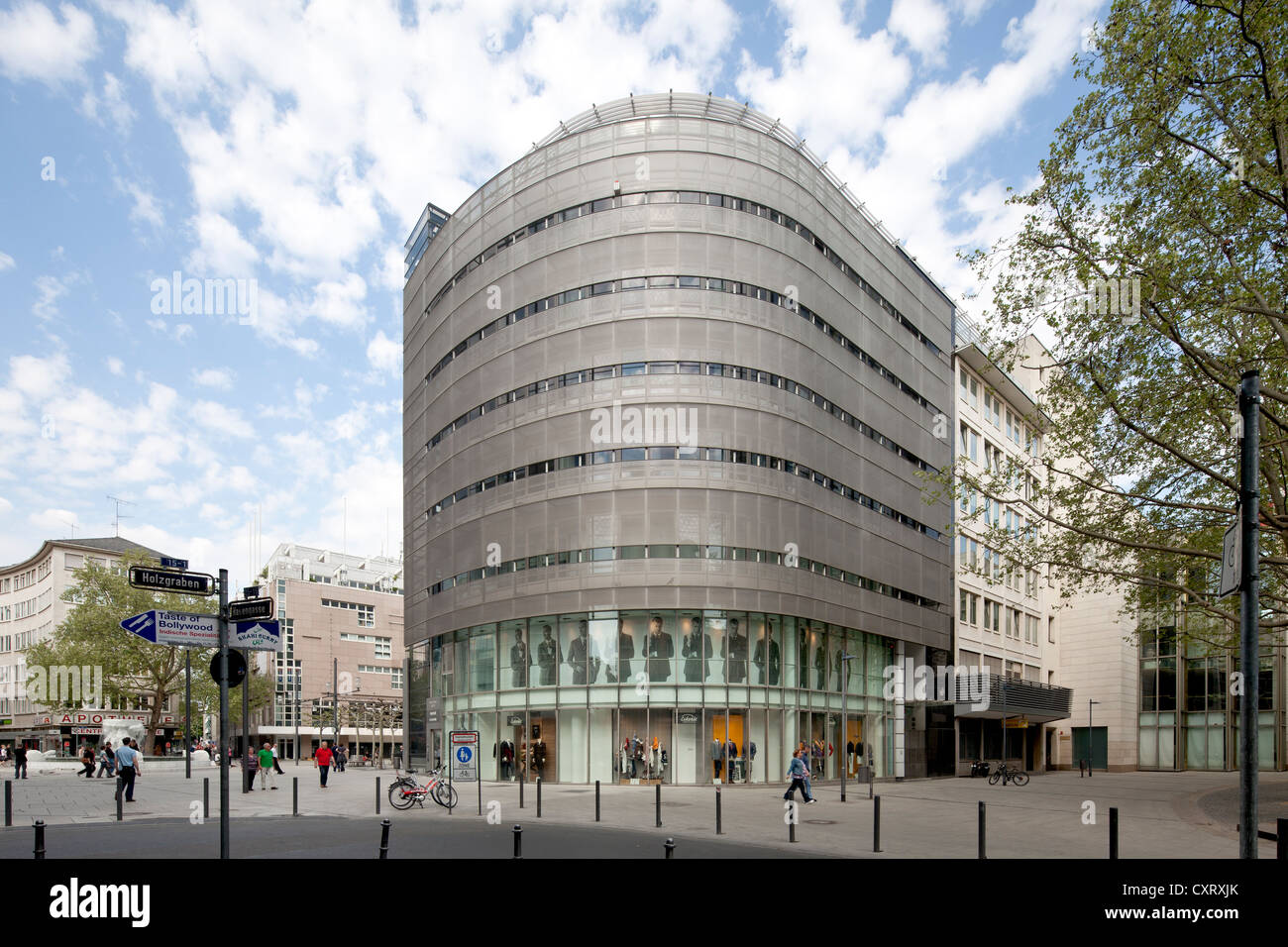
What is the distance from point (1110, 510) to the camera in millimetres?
24469

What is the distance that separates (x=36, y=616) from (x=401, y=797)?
10303 cm

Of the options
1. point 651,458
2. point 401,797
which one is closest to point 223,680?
point 401,797

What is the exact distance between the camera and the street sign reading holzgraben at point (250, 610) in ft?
34.7

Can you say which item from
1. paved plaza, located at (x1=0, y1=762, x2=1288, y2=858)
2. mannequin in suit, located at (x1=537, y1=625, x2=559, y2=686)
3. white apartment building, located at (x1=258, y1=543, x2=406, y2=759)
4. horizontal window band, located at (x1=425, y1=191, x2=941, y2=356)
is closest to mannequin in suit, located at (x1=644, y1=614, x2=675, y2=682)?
mannequin in suit, located at (x1=537, y1=625, x2=559, y2=686)

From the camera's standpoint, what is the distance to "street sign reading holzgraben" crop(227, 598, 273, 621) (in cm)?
1056

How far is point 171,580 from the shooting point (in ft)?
34.2

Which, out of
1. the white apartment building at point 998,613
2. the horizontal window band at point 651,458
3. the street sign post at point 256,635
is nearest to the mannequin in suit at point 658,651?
the horizontal window band at point 651,458

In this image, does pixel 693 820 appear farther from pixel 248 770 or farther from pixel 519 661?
pixel 519 661

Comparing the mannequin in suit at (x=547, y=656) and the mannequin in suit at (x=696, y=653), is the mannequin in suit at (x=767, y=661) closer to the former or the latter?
the mannequin in suit at (x=696, y=653)

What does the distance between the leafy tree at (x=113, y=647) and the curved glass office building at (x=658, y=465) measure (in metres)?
28.3

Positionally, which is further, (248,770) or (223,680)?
(248,770)
